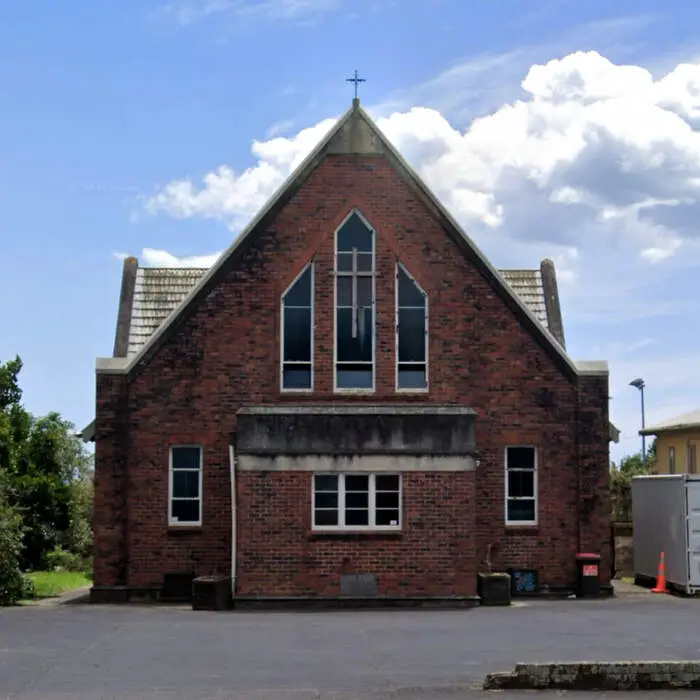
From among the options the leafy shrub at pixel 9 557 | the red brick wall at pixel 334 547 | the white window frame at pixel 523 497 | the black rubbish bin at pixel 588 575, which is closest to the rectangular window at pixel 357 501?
the red brick wall at pixel 334 547

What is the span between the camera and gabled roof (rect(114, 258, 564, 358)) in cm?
2994

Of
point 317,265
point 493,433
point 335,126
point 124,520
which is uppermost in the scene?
point 335,126

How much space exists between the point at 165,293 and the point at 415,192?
22.3 feet

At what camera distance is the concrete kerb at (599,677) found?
14.4 meters

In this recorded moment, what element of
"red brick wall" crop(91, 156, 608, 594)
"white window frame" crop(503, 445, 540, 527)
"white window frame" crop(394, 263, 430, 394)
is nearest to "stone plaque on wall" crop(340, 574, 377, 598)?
"red brick wall" crop(91, 156, 608, 594)

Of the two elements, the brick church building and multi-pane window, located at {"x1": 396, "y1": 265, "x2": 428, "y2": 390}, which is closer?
the brick church building

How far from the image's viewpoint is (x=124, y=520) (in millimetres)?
27438

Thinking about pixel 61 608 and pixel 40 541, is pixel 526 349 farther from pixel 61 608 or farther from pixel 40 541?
pixel 40 541

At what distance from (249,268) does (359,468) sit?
16.8 feet

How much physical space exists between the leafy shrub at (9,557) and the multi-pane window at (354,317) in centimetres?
734

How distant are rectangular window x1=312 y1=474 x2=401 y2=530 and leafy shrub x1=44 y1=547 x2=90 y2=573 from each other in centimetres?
2164

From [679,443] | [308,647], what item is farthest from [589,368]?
[679,443]

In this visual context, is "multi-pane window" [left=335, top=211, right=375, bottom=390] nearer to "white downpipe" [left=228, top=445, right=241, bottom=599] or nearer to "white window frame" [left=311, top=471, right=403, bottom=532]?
"white window frame" [left=311, top=471, right=403, bottom=532]

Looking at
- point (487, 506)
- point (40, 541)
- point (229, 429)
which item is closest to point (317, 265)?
point (229, 429)
